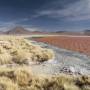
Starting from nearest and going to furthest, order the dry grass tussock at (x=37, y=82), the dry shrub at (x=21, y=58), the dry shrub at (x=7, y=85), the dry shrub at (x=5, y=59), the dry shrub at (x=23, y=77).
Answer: the dry shrub at (x=7, y=85) < the dry grass tussock at (x=37, y=82) < the dry shrub at (x=23, y=77) < the dry shrub at (x=5, y=59) < the dry shrub at (x=21, y=58)

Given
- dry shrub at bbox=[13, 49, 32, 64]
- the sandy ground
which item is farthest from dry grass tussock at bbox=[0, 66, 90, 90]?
the sandy ground

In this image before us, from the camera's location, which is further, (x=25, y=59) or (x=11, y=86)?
(x=25, y=59)

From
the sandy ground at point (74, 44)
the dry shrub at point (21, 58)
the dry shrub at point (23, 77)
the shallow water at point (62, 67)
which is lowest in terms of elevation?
the sandy ground at point (74, 44)

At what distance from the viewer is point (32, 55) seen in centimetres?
1691

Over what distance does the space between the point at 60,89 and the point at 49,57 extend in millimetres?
9058

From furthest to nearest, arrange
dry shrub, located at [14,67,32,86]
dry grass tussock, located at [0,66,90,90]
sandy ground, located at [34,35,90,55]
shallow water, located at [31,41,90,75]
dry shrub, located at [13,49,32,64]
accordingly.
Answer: sandy ground, located at [34,35,90,55]
dry shrub, located at [13,49,32,64]
shallow water, located at [31,41,90,75]
dry shrub, located at [14,67,32,86]
dry grass tussock, located at [0,66,90,90]

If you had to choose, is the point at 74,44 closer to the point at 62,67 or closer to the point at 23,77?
the point at 62,67

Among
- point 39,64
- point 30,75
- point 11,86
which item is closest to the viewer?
point 11,86

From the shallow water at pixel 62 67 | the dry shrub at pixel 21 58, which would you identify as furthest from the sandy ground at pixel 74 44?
the dry shrub at pixel 21 58

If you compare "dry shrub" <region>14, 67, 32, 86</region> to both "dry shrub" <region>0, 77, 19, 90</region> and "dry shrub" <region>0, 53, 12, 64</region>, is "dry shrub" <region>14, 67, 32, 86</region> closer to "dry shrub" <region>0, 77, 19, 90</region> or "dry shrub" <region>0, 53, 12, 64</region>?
"dry shrub" <region>0, 77, 19, 90</region>

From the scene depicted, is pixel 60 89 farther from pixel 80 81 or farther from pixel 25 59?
pixel 25 59

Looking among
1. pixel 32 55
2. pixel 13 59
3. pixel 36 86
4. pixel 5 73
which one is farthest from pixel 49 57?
pixel 36 86

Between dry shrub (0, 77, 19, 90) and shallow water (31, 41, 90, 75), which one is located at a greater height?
dry shrub (0, 77, 19, 90)

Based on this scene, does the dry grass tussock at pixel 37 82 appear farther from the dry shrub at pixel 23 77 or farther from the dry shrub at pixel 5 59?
the dry shrub at pixel 5 59
